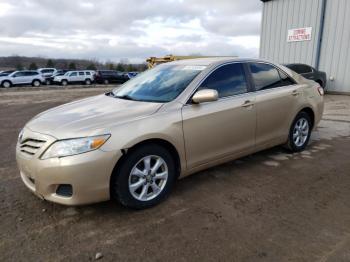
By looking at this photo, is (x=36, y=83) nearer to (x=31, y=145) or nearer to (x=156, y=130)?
(x=31, y=145)

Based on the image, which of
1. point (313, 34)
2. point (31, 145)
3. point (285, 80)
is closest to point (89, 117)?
point (31, 145)

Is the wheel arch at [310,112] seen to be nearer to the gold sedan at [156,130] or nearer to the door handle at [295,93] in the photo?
the gold sedan at [156,130]

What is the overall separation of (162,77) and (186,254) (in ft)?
7.76

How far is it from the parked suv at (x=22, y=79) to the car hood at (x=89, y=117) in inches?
1061

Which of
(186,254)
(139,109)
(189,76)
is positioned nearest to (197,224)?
(186,254)

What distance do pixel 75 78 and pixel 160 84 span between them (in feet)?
99.2

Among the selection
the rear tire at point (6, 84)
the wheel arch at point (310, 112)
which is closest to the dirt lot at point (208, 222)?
the wheel arch at point (310, 112)

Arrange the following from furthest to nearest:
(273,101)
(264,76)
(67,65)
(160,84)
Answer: (67,65) < (264,76) < (273,101) < (160,84)

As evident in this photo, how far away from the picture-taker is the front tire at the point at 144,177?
3.06 meters

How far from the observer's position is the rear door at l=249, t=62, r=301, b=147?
169 inches

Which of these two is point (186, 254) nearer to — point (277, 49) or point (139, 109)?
point (139, 109)

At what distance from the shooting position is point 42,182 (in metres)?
2.92

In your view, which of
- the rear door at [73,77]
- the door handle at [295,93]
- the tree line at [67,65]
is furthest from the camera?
the tree line at [67,65]

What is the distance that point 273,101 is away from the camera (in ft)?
14.5
